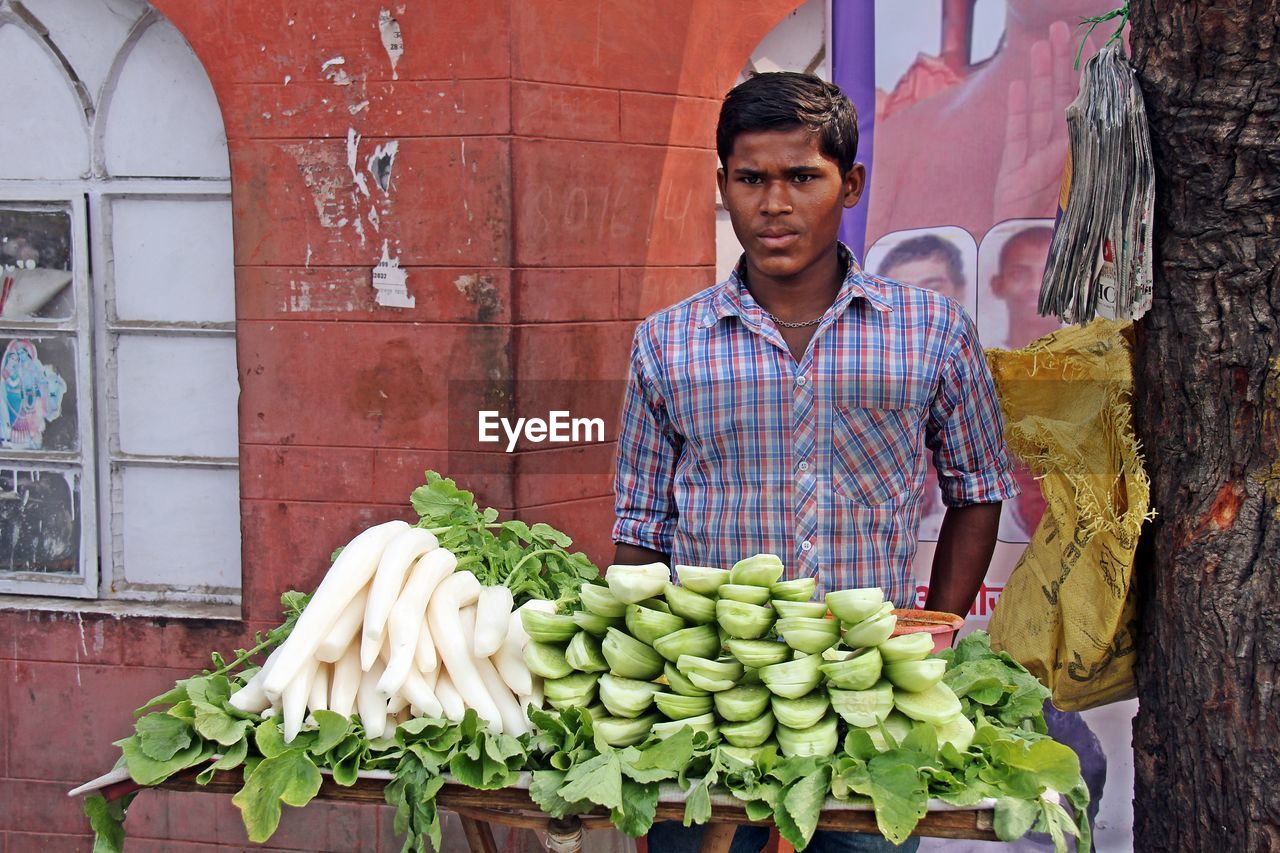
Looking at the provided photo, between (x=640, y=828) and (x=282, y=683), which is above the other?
(x=282, y=683)

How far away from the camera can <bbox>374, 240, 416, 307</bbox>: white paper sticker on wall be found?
12.0ft

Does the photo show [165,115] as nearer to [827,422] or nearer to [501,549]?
[501,549]

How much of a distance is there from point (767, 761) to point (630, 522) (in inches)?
34.6

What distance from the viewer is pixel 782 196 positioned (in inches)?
99.8

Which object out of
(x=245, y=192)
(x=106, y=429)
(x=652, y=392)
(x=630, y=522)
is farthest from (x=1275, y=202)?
(x=106, y=429)

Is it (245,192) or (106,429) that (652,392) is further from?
(106,429)

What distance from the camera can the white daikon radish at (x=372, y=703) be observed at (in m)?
2.12

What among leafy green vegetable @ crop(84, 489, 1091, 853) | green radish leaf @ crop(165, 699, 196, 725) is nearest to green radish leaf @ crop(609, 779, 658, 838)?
leafy green vegetable @ crop(84, 489, 1091, 853)

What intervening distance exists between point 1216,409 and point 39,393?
344 cm

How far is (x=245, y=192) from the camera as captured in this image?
12.3 feet

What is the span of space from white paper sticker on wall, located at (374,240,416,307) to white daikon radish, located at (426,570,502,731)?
4.84 feet

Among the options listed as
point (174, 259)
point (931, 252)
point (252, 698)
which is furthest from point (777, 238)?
point (174, 259)

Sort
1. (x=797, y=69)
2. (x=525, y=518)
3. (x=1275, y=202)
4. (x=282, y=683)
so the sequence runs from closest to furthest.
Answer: (x=282, y=683) → (x=1275, y=202) → (x=525, y=518) → (x=797, y=69)

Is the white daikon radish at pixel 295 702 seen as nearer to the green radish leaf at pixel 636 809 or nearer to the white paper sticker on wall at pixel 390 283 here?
the green radish leaf at pixel 636 809
